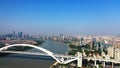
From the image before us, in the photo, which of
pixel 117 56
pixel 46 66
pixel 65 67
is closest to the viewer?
pixel 65 67

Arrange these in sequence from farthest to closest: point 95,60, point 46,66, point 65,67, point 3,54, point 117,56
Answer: point 3,54
point 117,56
point 95,60
point 46,66
point 65,67

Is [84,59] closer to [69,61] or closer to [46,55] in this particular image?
[69,61]

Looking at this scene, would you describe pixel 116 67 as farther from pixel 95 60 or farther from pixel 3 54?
pixel 3 54

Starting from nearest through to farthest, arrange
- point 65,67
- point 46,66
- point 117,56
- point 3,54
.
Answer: point 65,67
point 46,66
point 117,56
point 3,54

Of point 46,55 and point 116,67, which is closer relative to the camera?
point 116,67

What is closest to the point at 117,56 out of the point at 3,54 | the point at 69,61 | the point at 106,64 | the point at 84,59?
the point at 106,64

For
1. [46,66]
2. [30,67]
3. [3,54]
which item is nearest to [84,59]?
[46,66]

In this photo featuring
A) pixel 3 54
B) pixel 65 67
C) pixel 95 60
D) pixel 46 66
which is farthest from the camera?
pixel 3 54

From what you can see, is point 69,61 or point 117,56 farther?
point 117,56
